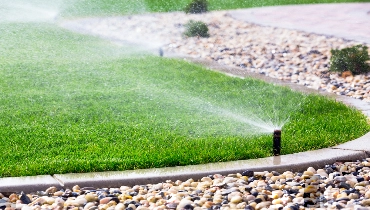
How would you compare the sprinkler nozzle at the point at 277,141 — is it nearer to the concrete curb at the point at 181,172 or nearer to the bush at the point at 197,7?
the concrete curb at the point at 181,172

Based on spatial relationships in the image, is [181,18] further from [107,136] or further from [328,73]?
[107,136]

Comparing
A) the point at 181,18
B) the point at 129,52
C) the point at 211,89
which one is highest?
the point at 181,18

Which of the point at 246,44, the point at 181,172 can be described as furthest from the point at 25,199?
the point at 246,44

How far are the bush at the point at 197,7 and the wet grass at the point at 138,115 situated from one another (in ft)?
16.4

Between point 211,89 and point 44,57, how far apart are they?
278 cm

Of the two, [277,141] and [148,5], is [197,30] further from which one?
[277,141]

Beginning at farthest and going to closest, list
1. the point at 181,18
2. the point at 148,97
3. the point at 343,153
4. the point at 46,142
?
1. the point at 181,18
2. the point at 148,97
3. the point at 46,142
4. the point at 343,153

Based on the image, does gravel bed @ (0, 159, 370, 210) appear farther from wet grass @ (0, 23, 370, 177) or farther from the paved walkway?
the paved walkway

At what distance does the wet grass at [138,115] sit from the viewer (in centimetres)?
448

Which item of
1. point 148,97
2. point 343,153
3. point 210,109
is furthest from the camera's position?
point 148,97

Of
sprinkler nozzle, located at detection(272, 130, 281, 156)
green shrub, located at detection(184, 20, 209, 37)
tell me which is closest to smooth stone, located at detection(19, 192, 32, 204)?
sprinkler nozzle, located at detection(272, 130, 281, 156)

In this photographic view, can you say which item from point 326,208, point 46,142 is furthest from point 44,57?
point 326,208

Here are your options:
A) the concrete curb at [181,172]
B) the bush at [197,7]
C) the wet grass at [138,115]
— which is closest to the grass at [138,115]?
the wet grass at [138,115]

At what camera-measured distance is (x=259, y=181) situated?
403 cm
